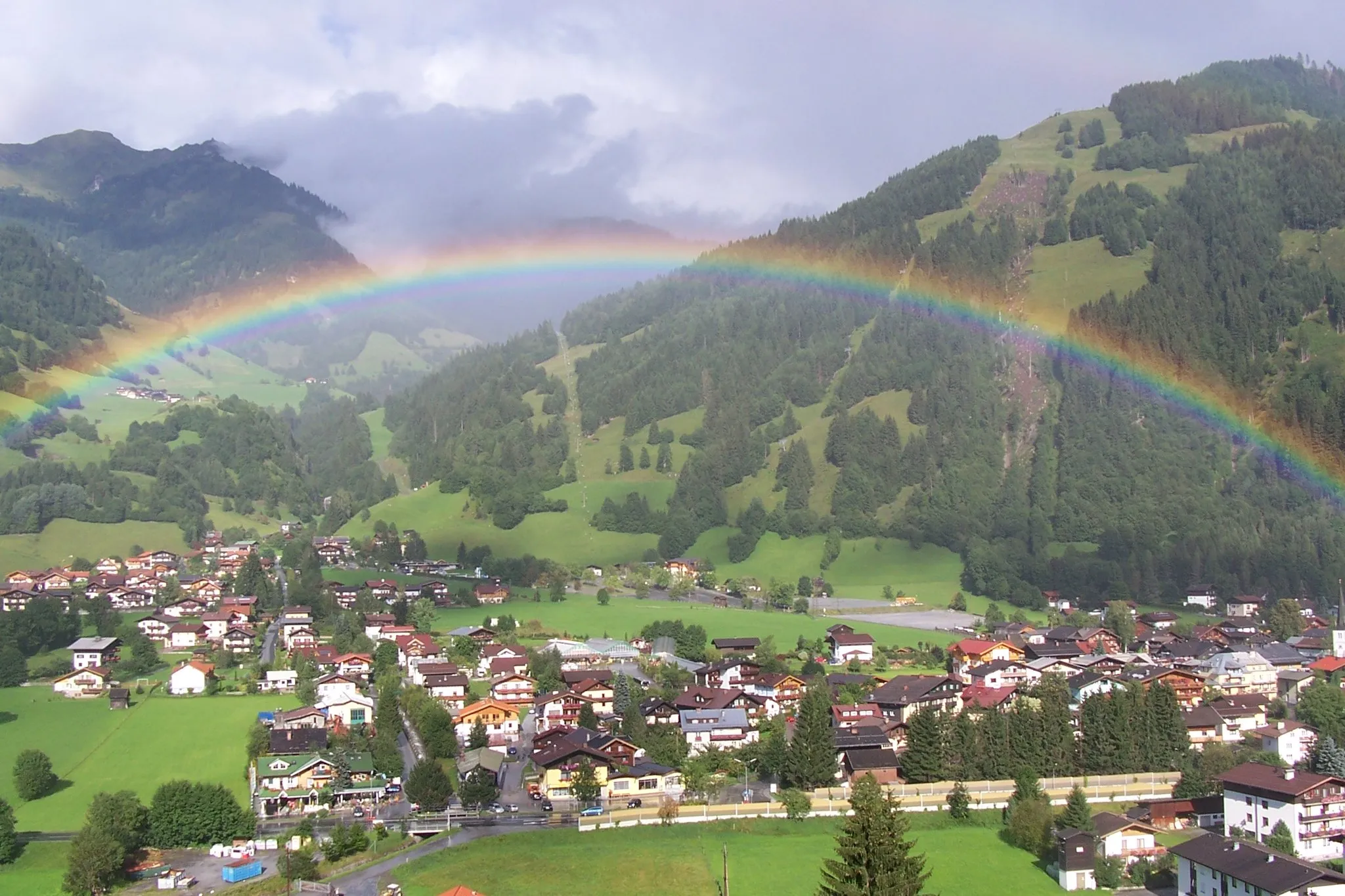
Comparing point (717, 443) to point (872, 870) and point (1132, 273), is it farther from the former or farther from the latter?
point (872, 870)

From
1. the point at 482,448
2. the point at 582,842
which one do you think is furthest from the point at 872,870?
the point at 482,448

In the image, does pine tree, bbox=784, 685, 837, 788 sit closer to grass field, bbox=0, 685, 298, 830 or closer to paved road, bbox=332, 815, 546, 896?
paved road, bbox=332, 815, 546, 896

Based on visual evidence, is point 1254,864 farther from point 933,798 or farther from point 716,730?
point 716,730

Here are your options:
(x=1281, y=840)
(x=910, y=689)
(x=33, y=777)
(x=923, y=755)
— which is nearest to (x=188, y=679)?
(x=33, y=777)

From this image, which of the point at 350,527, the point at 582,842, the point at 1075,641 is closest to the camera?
the point at 582,842

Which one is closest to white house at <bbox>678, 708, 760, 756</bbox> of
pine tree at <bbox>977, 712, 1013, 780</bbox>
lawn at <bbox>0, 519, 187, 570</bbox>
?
pine tree at <bbox>977, 712, 1013, 780</bbox>
